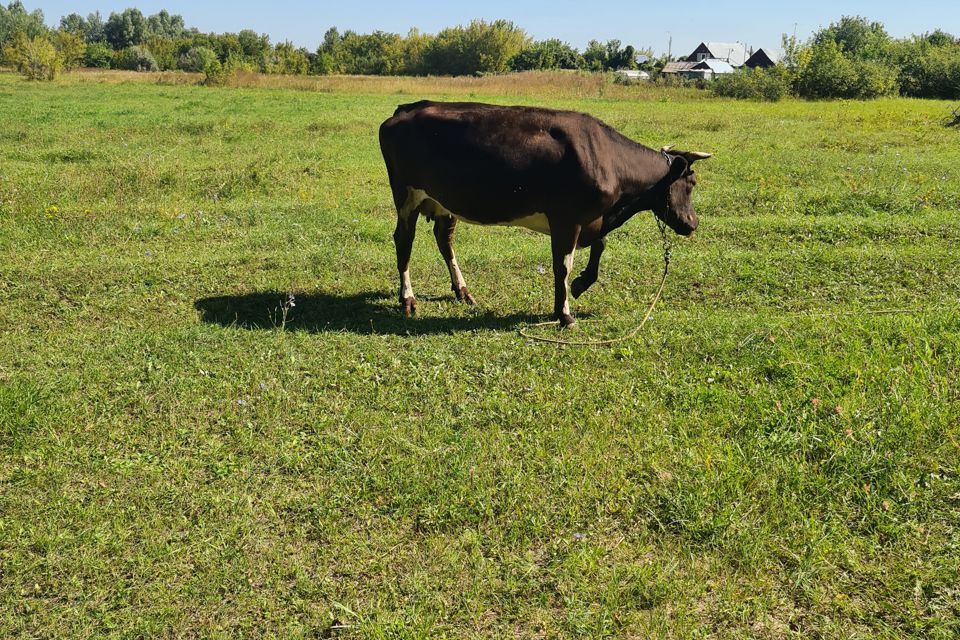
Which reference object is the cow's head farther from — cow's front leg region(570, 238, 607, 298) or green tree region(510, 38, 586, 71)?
green tree region(510, 38, 586, 71)

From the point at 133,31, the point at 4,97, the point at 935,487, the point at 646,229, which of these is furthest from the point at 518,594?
the point at 133,31

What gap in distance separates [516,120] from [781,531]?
163 inches

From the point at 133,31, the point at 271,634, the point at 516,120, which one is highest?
the point at 133,31

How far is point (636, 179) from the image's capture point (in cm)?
695

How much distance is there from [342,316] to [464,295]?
51.8 inches

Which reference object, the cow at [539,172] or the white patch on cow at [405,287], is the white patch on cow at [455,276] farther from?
the cow at [539,172]

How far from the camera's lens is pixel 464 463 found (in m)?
4.73

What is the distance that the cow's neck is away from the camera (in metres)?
6.89

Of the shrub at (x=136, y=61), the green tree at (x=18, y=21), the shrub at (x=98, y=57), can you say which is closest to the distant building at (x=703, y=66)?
the shrub at (x=136, y=61)

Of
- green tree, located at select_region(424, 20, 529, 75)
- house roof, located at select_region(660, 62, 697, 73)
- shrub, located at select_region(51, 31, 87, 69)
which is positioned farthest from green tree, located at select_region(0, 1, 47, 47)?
house roof, located at select_region(660, 62, 697, 73)

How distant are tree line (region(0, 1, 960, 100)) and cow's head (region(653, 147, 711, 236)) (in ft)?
97.5

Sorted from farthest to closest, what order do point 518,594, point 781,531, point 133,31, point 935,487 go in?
point 133,31, point 935,487, point 781,531, point 518,594

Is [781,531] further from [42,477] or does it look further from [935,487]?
[42,477]

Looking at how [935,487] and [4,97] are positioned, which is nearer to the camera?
[935,487]
